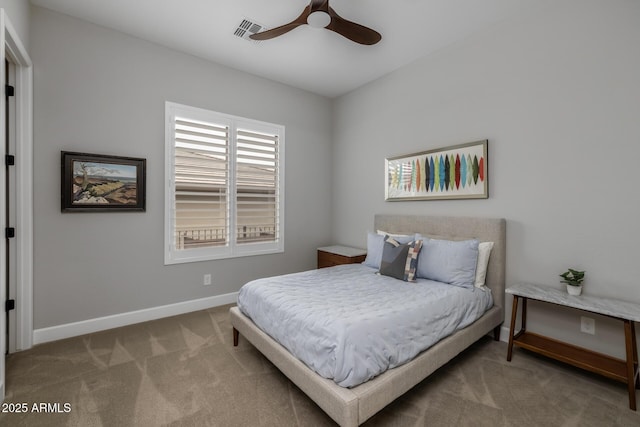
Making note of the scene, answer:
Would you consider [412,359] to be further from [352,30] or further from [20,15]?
[20,15]

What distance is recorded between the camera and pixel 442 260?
2.70 metres

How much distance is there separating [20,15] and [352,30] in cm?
268

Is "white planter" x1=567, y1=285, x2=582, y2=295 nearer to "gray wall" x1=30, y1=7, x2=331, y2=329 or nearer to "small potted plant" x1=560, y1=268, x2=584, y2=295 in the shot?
"small potted plant" x1=560, y1=268, x2=584, y2=295

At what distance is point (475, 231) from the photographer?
2.89 meters

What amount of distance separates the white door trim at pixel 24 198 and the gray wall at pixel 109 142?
0.08 meters

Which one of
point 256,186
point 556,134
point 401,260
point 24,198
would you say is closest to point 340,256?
point 401,260

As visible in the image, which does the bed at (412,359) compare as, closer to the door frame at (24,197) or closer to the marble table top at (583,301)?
the marble table top at (583,301)

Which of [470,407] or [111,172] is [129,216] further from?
[470,407]

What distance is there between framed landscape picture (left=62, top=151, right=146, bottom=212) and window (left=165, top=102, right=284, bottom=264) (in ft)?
1.02

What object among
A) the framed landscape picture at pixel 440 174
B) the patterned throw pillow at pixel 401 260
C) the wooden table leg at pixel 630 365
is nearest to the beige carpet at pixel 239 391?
the wooden table leg at pixel 630 365

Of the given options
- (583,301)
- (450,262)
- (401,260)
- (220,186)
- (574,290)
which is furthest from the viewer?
(220,186)

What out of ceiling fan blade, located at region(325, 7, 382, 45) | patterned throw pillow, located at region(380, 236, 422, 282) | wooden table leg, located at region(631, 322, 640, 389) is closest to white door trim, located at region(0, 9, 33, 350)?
ceiling fan blade, located at region(325, 7, 382, 45)

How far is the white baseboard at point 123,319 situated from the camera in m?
2.69

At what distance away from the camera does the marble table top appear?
188 cm
